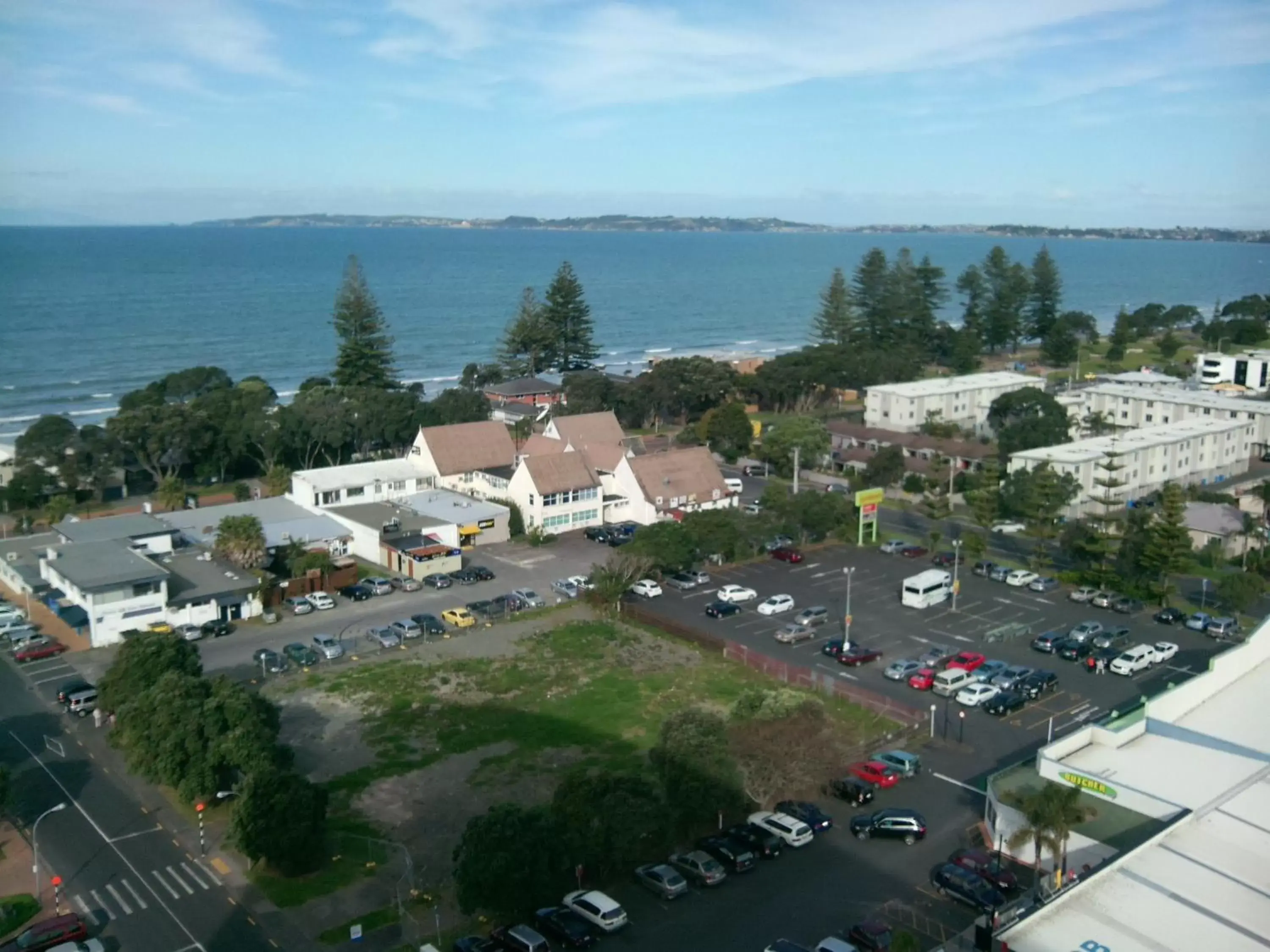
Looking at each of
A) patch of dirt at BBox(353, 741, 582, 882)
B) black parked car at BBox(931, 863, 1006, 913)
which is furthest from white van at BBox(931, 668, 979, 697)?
patch of dirt at BBox(353, 741, 582, 882)

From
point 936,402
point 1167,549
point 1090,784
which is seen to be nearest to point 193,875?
point 1090,784

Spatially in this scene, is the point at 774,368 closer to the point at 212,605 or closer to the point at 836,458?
the point at 836,458

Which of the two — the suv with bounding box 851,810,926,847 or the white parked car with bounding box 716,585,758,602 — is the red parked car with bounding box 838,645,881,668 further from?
the suv with bounding box 851,810,926,847

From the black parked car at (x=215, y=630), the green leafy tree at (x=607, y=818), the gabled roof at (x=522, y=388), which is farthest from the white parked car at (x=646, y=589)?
the gabled roof at (x=522, y=388)

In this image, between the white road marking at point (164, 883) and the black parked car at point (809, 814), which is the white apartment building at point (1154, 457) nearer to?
the black parked car at point (809, 814)

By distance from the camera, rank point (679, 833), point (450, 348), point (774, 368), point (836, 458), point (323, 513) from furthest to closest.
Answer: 1. point (450, 348)
2. point (774, 368)
3. point (836, 458)
4. point (323, 513)
5. point (679, 833)

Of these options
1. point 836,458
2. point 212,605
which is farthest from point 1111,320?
point 212,605

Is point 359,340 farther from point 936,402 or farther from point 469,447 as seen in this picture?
point 936,402
